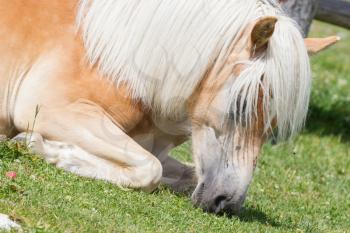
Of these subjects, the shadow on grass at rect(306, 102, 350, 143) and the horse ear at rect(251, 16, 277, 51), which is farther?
the shadow on grass at rect(306, 102, 350, 143)

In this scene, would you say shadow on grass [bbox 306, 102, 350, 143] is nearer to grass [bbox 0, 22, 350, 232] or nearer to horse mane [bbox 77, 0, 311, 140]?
grass [bbox 0, 22, 350, 232]

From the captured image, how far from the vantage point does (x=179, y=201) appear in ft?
19.1

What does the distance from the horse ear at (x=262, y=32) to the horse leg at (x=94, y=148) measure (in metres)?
0.97

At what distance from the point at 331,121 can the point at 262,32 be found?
585cm

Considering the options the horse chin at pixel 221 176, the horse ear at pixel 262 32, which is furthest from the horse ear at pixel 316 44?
the horse chin at pixel 221 176

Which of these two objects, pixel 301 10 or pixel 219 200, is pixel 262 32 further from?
pixel 301 10

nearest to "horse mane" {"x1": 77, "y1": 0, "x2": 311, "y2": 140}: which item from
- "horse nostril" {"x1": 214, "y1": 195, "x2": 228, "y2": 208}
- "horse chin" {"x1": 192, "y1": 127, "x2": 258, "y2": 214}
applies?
"horse chin" {"x1": 192, "y1": 127, "x2": 258, "y2": 214}

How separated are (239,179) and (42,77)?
1416 mm

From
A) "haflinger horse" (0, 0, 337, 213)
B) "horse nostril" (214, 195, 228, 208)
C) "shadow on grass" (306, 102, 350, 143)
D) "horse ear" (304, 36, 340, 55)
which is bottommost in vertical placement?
"shadow on grass" (306, 102, 350, 143)

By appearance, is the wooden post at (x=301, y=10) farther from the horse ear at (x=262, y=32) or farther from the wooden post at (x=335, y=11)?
the horse ear at (x=262, y=32)

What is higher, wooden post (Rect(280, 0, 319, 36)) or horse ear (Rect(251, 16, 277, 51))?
horse ear (Rect(251, 16, 277, 51))

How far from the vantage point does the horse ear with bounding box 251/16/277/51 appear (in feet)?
17.7

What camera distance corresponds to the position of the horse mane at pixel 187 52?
18.3 feet

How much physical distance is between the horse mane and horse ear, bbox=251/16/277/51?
0.07 metres
